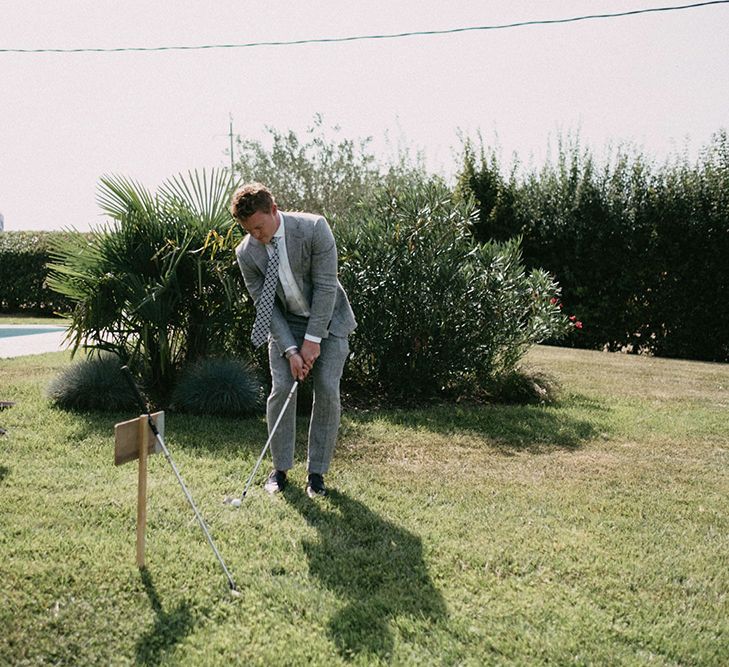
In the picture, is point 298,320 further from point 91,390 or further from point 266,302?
point 91,390

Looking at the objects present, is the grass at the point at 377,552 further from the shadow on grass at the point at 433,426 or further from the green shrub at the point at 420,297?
the green shrub at the point at 420,297

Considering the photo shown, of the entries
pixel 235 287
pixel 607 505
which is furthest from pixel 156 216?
pixel 607 505

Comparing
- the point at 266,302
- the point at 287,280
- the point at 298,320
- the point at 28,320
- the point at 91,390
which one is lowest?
the point at 28,320

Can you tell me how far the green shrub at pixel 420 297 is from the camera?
6.55 m

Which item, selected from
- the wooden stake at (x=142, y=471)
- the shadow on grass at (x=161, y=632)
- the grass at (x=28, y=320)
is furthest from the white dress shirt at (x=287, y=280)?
the grass at (x=28, y=320)

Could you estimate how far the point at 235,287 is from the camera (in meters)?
5.92

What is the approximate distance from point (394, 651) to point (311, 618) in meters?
0.36

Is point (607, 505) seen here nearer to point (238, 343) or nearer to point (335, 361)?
point (335, 361)

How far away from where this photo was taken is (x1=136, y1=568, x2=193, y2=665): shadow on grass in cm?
254

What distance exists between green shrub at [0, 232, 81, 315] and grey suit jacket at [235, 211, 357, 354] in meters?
13.4

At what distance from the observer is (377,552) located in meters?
3.41

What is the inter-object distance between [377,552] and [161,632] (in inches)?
41.7

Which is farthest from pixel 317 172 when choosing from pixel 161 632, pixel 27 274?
pixel 161 632

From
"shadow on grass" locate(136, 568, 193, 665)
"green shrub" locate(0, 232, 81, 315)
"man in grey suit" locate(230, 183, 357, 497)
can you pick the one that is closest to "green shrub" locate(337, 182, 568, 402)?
→ "man in grey suit" locate(230, 183, 357, 497)
